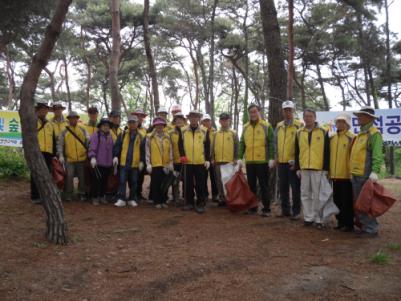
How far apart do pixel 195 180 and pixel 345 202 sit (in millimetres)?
2695

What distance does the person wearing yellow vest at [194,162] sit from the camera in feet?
24.1

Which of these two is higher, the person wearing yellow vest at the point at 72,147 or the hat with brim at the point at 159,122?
the hat with brim at the point at 159,122

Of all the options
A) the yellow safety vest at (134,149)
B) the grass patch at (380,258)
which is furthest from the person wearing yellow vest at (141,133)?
the grass patch at (380,258)

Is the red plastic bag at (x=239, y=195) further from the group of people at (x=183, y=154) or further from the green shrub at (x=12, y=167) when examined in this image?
the green shrub at (x=12, y=167)

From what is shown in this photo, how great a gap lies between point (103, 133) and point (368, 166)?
461cm

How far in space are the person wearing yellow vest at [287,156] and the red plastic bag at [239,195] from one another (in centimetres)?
58

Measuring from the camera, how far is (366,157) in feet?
18.8

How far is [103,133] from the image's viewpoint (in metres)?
7.46

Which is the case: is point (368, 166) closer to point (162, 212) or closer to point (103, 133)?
point (162, 212)

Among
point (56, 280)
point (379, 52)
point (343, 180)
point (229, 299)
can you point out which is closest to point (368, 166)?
point (343, 180)

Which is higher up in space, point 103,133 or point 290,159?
point 103,133

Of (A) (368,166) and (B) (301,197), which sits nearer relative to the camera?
(A) (368,166)

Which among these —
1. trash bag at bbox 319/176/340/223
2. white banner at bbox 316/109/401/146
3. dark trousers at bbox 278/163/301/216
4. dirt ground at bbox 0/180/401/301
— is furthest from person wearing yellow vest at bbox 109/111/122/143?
white banner at bbox 316/109/401/146

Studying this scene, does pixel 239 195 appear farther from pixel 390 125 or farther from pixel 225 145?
pixel 390 125
